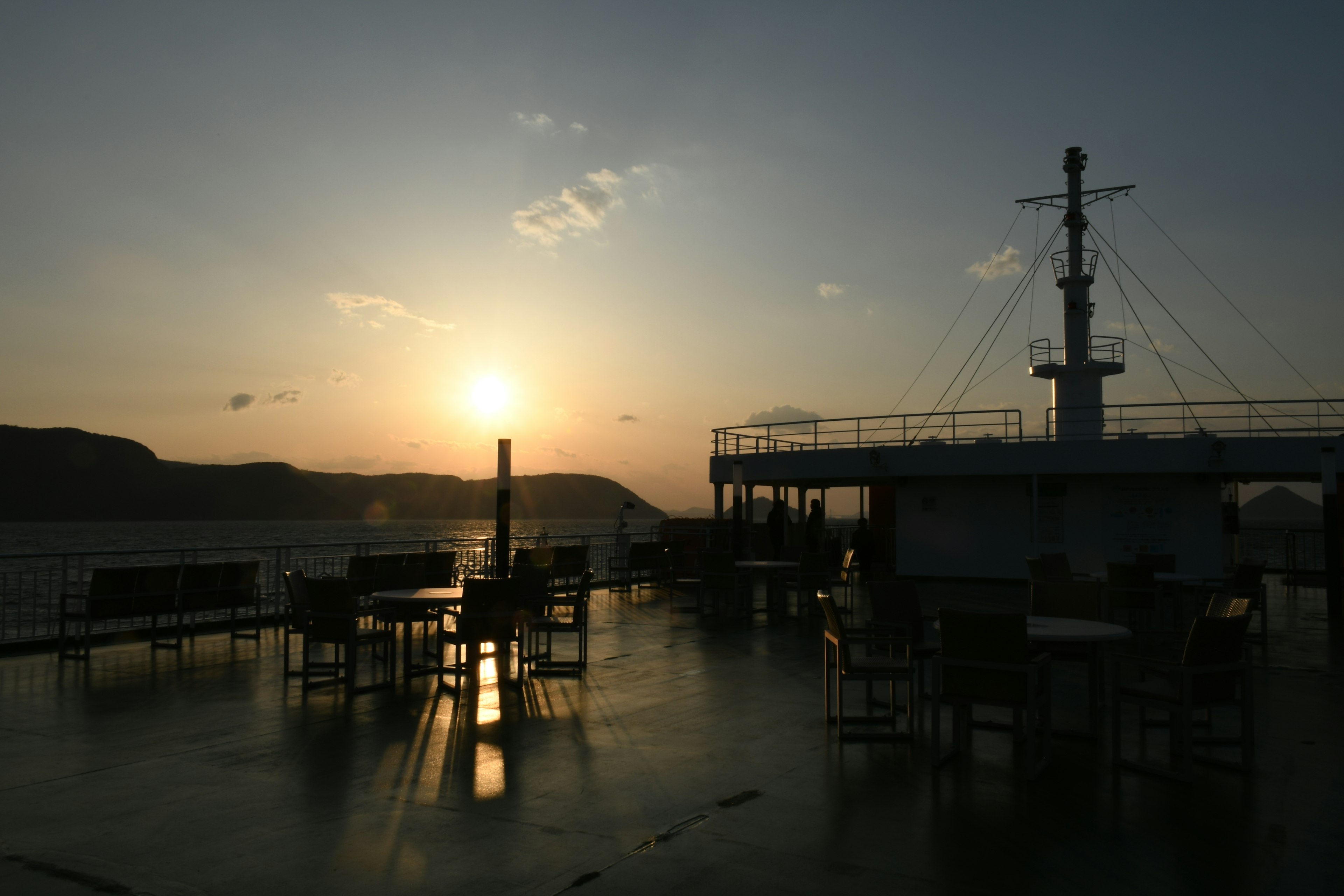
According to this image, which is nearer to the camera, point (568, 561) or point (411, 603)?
point (411, 603)

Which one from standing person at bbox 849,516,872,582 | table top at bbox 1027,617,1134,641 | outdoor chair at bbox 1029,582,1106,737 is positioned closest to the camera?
table top at bbox 1027,617,1134,641

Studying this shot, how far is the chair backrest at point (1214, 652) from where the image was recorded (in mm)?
4836

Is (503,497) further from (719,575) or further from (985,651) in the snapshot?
(985,651)

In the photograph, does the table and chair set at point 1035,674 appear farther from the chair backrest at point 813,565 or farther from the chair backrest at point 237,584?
the chair backrest at point 237,584

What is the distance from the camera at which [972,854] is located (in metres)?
3.59

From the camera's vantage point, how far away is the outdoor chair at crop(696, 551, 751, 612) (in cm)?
1177

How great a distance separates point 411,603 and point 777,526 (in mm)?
Answer: 13518

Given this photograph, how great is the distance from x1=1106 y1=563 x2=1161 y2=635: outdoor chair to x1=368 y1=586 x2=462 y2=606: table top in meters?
7.27

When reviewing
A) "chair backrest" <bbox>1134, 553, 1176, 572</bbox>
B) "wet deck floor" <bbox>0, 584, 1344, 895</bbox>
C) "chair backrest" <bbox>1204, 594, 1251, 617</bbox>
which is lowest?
"wet deck floor" <bbox>0, 584, 1344, 895</bbox>

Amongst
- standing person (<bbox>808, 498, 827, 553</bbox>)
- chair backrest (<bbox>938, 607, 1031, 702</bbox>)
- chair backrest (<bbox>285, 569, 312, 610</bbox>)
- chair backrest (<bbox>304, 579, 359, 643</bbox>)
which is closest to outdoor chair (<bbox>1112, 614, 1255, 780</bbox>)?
chair backrest (<bbox>938, 607, 1031, 702</bbox>)

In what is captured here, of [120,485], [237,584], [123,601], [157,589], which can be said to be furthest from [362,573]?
[120,485]

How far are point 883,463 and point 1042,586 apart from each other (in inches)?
491

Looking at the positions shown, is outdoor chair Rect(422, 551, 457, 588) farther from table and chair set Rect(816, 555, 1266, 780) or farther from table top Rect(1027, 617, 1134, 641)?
table top Rect(1027, 617, 1134, 641)

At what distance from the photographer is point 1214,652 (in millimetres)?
4918
